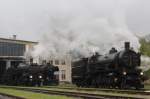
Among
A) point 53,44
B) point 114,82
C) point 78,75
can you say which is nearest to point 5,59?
point 53,44

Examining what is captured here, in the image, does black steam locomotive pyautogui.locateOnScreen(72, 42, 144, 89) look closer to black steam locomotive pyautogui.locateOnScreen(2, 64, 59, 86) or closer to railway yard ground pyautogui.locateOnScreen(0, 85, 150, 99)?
railway yard ground pyautogui.locateOnScreen(0, 85, 150, 99)

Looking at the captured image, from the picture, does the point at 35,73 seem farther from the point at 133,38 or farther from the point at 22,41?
the point at 22,41

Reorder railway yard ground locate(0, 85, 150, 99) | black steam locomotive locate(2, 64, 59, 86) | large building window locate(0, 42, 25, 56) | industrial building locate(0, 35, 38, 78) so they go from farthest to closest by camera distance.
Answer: large building window locate(0, 42, 25, 56), industrial building locate(0, 35, 38, 78), black steam locomotive locate(2, 64, 59, 86), railway yard ground locate(0, 85, 150, 99)

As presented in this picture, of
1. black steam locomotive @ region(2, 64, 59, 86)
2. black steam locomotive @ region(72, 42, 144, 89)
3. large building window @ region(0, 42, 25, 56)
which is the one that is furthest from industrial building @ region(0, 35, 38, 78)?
black steam locomotive @ region(72, 42, 144, 89)

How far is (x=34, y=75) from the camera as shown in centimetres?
4547

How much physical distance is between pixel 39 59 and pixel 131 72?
80.8ft

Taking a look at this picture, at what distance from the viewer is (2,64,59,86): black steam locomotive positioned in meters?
45.5

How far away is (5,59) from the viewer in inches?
2298

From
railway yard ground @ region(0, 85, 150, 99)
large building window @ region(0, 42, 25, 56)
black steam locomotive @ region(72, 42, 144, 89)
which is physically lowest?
railway yard ground @ region(0, 85, 150, 99)

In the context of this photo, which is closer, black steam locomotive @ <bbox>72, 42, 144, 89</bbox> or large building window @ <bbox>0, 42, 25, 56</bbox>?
black steam locomotive @ <bbox>72, 42, 144, 89</bbox>

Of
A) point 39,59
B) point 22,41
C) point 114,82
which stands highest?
point 22,41

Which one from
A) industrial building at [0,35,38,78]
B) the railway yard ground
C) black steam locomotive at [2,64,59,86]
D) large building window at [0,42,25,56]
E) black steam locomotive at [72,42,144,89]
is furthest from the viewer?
large building window at [0,42,25,56]

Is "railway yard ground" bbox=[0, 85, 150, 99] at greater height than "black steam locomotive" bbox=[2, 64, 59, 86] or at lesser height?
lesser

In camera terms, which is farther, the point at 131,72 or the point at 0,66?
the point at 0,66
